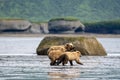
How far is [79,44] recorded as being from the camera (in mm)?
63031

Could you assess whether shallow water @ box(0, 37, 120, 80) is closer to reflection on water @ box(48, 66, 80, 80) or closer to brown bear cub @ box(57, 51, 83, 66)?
reflection on water @ box(48, 66, 80, 80)

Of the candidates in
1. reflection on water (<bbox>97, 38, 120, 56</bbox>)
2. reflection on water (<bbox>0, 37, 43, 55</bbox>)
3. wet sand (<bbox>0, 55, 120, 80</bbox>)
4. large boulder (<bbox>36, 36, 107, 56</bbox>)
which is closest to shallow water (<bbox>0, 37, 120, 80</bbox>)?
wet sand (<bbox>0, 55, 120, 80</bbox>)

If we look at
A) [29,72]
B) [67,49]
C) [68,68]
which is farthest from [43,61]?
[29,72]

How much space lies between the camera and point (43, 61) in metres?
54.6

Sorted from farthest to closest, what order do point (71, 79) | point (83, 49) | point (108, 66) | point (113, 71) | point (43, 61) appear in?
1. point (83, 49)
2. point (43, 61)
3. point (108, 66)
4. point (113, 71)
5. point (71, 79)

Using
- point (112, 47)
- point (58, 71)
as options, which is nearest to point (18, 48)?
point (112, 47)

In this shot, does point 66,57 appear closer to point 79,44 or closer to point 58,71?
point 58,71

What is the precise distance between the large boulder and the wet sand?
8899 millimetres

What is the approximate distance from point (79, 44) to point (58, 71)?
1862cm

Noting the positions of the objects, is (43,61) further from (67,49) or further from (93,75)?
(93,75)

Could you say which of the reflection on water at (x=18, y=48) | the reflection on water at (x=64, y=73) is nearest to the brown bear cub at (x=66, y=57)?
the reflection on water at (x=64, y=73)

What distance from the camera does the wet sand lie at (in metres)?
40.2

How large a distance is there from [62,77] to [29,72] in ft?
12.7

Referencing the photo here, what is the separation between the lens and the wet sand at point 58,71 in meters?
40.2
